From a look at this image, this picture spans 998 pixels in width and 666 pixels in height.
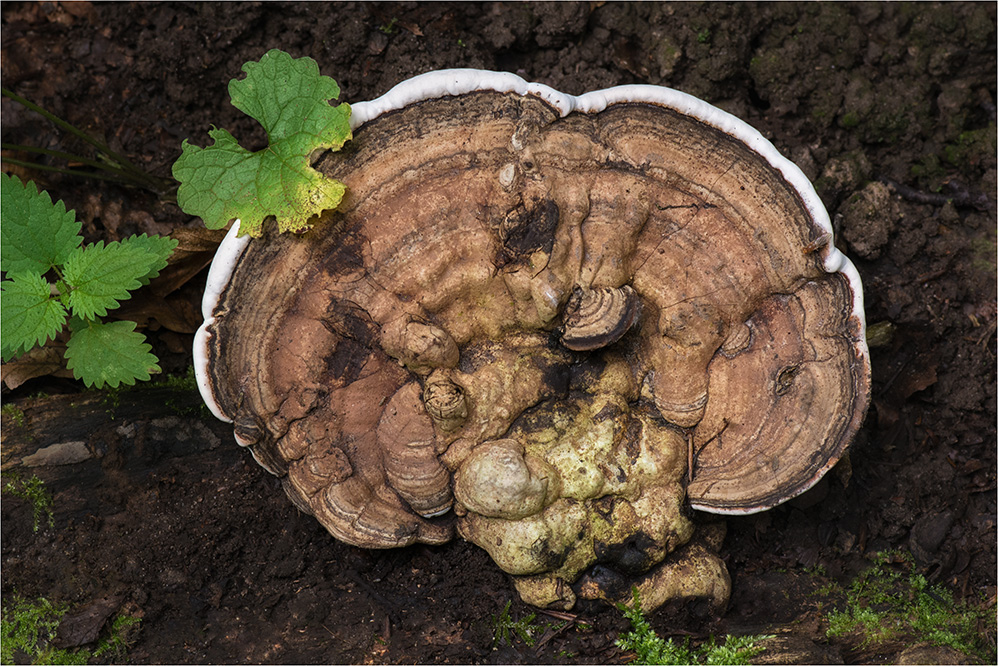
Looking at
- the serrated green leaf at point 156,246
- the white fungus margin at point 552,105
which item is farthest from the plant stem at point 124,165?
the white fungus margin at point 552,105

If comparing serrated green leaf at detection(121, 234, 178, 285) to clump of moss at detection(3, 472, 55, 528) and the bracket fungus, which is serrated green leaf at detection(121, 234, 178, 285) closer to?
the bracket fungus

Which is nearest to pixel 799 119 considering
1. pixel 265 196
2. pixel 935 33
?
pixel 935 33

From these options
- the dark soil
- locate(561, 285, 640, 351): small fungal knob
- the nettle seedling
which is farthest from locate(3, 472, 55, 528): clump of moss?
locate(561, 285, 640, 351): small fungal knob

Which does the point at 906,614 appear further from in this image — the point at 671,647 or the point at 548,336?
the point at 548,336

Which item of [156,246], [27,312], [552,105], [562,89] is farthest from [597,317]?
[27,312]

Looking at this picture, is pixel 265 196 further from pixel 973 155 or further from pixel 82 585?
pixel 973 155

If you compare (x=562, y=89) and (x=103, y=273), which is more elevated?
(x=562, y=89)

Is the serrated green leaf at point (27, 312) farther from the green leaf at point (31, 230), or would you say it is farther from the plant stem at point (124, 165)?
the plant stem at point (124, 165)
